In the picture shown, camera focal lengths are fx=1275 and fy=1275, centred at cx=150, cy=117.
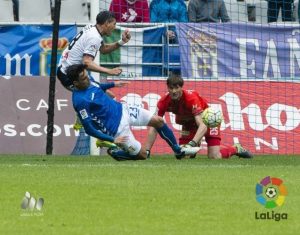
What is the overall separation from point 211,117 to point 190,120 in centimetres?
38

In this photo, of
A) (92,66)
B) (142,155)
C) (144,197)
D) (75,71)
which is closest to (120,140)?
(142,155)

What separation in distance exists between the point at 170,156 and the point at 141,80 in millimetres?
2054

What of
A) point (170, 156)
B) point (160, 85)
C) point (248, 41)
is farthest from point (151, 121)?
point (248, 41)

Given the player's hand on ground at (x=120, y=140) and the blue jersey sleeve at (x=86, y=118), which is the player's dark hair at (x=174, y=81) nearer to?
the player's hand on ground at (x=120, y=140)

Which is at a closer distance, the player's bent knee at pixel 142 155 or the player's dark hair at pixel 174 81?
the player's bent knee at pixel 142 155

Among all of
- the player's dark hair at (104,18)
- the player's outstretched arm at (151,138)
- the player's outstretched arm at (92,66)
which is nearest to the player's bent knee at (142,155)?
the player's outstretched arm at (151,138)

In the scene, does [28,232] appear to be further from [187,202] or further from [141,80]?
[141,80]

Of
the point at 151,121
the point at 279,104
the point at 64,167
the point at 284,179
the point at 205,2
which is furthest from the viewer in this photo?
the point at 205,2

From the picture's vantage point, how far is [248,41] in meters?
21.1

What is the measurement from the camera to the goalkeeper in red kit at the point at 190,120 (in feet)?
57.8

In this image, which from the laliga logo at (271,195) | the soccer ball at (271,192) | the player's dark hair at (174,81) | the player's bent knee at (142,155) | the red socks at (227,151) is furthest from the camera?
the red socks at (227,151)

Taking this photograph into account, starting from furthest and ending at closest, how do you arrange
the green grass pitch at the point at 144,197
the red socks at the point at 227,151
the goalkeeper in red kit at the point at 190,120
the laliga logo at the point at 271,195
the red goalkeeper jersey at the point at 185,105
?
the red socks at the point at 227,151, the red goalkeeper jersey at the point at 185,105, the goalkeeper in red kit at the point at 190,120, the laliga logo at the point at 271,195, the green grass pitch at the point at 144,197

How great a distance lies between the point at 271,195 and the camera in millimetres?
11383

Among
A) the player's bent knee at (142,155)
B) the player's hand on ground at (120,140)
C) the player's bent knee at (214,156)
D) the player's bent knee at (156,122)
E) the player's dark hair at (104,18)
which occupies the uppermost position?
the player's dark hair at (104,18)
